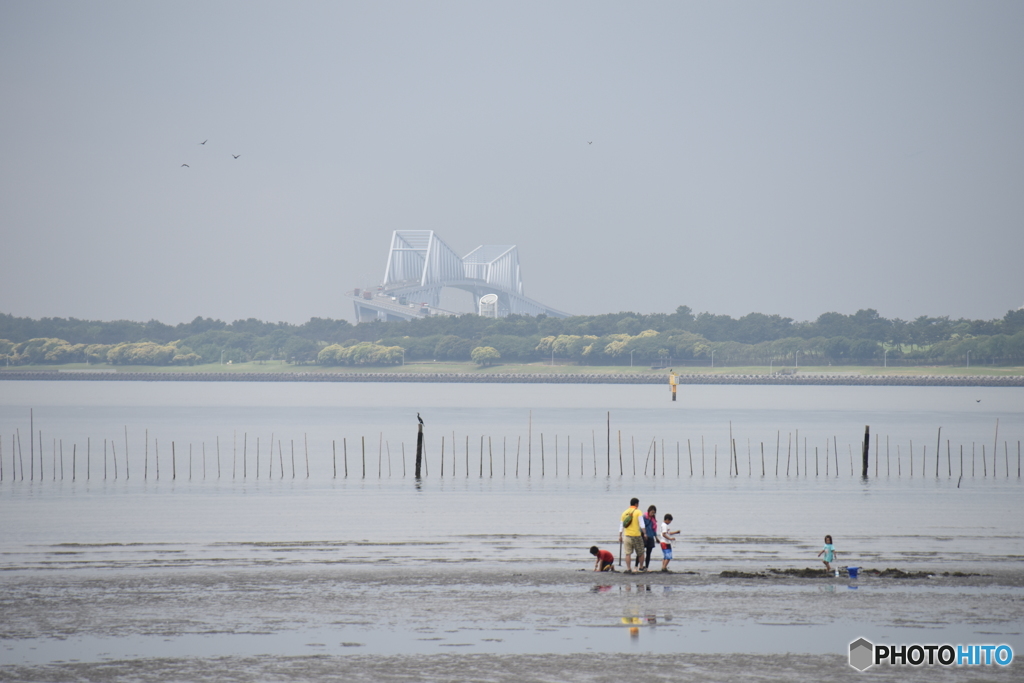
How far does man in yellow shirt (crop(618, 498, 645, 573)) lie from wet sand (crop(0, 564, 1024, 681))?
478 millimetres

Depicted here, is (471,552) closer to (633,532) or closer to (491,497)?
(633,532)

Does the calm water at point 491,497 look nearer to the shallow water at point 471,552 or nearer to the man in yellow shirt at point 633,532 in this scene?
the shallow water at point 471,552

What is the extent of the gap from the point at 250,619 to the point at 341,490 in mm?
25656

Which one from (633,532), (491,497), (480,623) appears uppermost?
(633,532)

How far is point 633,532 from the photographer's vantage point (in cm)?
2147

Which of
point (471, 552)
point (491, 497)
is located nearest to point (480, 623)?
point (471, 552)

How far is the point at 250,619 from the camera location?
1778 centimetres

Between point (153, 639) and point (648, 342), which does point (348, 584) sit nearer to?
point (153, 639)

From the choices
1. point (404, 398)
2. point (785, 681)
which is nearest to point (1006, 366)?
point (404, 398)

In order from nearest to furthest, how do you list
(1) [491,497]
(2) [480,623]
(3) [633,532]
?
(2) [480,623] < (3) [633,532] < (1) [491,497]

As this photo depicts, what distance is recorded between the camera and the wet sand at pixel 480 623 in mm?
15078

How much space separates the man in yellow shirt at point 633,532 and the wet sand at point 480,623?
48 centimetres

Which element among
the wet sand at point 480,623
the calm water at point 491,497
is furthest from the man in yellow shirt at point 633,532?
the calm water at point 491,497

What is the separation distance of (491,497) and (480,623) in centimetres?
2247
